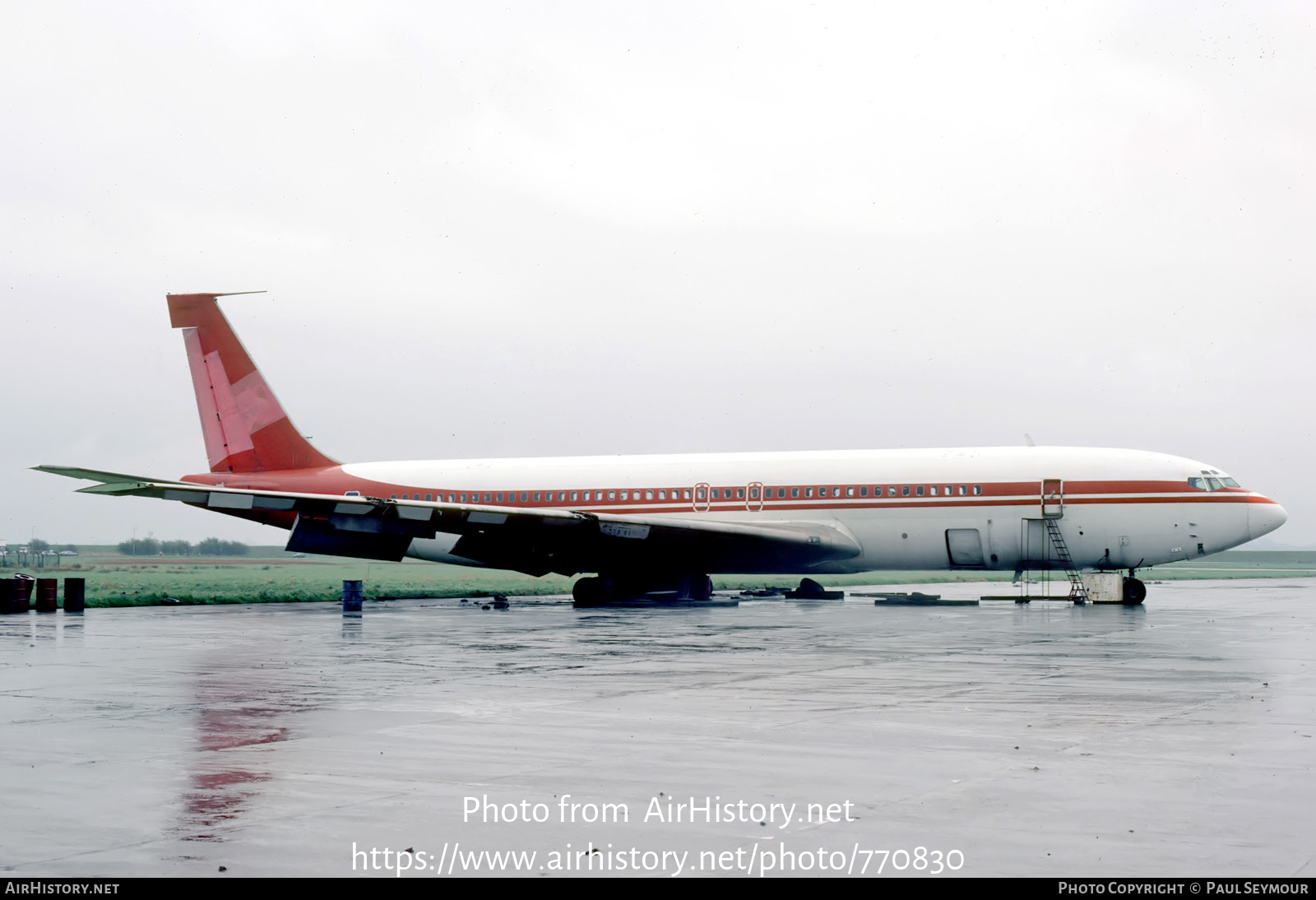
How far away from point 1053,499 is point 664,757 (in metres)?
24.2

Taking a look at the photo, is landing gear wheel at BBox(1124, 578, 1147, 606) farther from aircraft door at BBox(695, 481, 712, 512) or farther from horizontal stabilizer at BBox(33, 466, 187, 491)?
horizontal stabilizer at BBox(33, 466, 187, 491)

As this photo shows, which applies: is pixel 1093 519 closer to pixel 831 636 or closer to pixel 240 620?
pixel 831 636

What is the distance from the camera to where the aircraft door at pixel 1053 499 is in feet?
102

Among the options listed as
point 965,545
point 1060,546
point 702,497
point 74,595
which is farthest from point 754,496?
point 74,595

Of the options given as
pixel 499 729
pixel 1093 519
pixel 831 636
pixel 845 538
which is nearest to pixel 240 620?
pixel 831 636

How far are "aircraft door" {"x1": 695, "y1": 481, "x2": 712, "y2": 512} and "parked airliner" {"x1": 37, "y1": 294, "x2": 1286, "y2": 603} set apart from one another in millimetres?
48

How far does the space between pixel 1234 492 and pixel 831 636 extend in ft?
51.3

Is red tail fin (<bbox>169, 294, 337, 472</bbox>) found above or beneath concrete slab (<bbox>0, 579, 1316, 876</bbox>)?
above

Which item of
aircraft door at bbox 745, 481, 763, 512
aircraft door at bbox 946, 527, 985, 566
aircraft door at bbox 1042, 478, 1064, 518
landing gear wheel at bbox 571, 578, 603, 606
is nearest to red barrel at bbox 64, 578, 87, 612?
landing gear wheel at bbox 571, 578, 603, 606

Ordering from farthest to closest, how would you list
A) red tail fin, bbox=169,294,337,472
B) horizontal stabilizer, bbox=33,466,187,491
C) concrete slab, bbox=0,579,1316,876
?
red tail fin, bbox=169,294,337,472
horizontal stabilizer, bbox=33,466,187,491
concrete slab, bbox=0,579,1316,876

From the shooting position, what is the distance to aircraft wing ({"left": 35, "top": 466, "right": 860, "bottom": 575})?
94.7ft

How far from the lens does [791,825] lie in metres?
6.73

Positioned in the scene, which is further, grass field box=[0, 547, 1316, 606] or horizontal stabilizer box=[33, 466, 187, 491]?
grass field box=[0, 547, 1316, 606]

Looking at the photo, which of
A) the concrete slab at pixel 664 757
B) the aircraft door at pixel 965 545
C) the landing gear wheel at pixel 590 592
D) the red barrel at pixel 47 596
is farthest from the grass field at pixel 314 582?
the concrete slab at pixel 664 757
